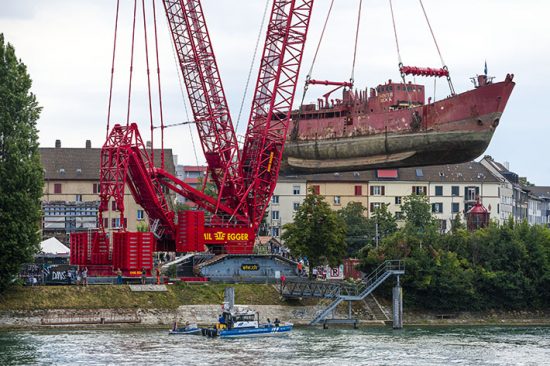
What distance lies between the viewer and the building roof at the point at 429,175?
166 metres

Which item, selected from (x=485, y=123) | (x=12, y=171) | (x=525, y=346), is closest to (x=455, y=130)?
(x=485, y=123)

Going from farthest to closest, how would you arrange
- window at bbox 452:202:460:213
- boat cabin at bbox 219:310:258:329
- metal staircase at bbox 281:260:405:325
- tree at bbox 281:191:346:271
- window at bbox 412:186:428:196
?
1. window at bbox 452:202:460:213
2. window at bbox 412:186:428:196
3. tree at bbox 281:191:346:271
4. metal staircase at bbox 281:260:405:325
5. boat cabin at bbox 219:310:258:329

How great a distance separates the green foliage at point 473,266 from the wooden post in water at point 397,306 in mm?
4764

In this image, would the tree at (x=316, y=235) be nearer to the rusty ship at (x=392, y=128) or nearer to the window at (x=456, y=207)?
the rusty ship at (x=392, y=128)

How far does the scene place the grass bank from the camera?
93.6 metres

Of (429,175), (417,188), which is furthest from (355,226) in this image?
(429,175)

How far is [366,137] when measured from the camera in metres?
118

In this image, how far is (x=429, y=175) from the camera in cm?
16925

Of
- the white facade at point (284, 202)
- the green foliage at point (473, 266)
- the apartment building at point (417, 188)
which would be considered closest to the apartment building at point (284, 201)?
the white facade at point (284, 202)

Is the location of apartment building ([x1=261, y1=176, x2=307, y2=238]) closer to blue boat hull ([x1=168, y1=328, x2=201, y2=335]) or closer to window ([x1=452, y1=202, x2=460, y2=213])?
window ([x1=452, y1=202, x2=460, y2=213])

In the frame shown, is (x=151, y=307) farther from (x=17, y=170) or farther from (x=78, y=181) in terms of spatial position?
(x=78, y=181)

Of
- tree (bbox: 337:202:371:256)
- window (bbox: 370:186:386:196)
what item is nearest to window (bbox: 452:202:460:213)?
window (bbox: 370:186:386:196)

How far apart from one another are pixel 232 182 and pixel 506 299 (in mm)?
25733

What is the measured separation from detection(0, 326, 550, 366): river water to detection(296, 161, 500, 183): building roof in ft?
237
